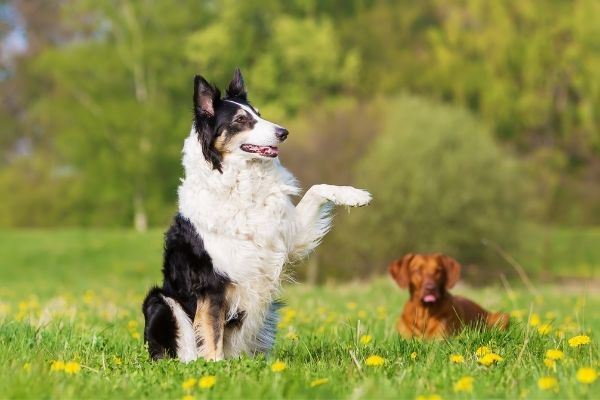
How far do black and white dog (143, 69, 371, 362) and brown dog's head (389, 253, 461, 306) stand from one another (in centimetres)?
213

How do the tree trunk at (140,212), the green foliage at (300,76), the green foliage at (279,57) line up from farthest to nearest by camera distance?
1. the tree trunk at (140,212)
2. the green foliage at (279,57)
3. the green foliage at (300,76)

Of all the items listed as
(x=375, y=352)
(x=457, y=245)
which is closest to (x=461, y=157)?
(x=457, y=245)

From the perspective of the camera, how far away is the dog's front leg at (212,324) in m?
5.14

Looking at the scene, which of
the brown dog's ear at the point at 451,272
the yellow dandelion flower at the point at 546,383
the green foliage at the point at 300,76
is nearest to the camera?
the yellow dandelion flower at the point at 546,383

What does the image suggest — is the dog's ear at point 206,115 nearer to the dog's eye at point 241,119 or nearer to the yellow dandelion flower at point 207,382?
the dog's eye at point 241,119

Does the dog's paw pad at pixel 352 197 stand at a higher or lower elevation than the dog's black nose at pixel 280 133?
lower

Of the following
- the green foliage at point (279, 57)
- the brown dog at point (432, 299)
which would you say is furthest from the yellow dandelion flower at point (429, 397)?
the green foliage at point (279, 57)

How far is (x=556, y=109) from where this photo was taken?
3928 centimetres

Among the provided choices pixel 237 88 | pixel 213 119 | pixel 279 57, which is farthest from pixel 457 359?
pixel 279 57

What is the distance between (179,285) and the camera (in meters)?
5.37

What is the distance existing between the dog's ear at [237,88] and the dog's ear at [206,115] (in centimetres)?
29

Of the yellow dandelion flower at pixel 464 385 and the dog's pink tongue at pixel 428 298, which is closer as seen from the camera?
the yellow dandelion flower at pixel 464 385

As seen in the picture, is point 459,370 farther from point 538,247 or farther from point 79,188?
point 79,188

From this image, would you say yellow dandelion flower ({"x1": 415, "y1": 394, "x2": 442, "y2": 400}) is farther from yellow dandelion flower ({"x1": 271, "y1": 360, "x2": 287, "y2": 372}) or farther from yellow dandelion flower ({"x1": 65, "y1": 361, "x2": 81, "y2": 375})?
yellow dandelion flower ({"x1": 65, "y1": 361, "x2": 81, "y2": 375})
